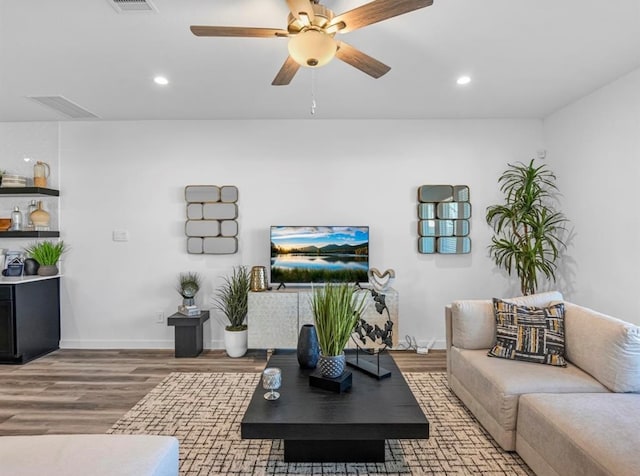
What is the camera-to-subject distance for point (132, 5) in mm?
2080

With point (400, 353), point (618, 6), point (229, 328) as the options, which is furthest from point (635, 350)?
point (229, 328)

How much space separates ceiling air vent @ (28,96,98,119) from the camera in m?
3.50

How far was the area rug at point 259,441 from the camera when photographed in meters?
2.05

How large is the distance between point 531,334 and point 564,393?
489mm

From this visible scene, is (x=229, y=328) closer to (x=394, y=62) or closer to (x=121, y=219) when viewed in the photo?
(x=121, y=219)

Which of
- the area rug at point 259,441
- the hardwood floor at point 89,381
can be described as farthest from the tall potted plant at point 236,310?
the area rug at point 259,441

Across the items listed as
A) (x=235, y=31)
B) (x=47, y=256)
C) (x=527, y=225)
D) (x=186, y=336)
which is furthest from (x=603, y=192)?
(x=47, y=256)

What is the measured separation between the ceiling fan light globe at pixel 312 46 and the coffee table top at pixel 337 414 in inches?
71.4

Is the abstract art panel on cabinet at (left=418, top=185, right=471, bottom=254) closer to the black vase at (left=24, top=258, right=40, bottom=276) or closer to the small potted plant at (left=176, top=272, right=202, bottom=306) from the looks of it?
the small potted plant at (left=176, top=272, right=202, bottom=306)

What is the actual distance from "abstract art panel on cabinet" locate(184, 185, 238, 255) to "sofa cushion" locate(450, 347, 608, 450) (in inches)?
111

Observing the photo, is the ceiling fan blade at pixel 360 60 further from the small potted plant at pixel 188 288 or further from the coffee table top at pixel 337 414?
the small potted plant at pixel 188 288

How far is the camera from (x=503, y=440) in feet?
Answer: 7.07

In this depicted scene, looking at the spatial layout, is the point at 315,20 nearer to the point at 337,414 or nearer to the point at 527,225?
the point at 337,414

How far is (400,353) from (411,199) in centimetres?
174
